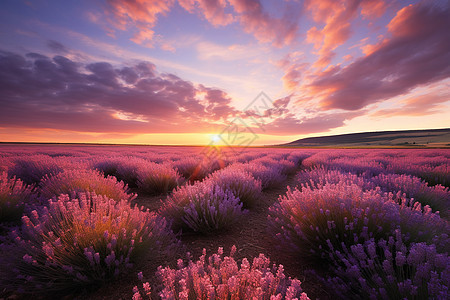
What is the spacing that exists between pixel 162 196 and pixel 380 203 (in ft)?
13.7

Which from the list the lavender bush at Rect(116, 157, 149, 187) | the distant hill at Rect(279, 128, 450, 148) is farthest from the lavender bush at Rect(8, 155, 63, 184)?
the distant hill at Rect(279, 128, 450, 148)

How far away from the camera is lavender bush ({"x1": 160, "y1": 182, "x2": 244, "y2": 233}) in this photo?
8.50 feet

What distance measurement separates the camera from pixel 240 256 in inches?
86.4

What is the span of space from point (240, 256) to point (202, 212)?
797 mm

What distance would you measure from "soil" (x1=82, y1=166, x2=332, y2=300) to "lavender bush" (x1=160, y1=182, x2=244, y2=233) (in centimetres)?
16

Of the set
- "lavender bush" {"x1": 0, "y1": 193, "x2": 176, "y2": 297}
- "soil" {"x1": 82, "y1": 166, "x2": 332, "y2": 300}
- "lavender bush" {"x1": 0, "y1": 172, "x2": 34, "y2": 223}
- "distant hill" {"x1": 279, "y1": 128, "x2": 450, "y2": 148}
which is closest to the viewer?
"lavender bush" {"x1": 0, "y1": 193, "x2": 176, "y2": 297}

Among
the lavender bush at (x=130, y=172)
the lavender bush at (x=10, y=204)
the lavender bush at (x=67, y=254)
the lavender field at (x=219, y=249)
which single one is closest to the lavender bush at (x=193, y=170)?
the lavender bush at (x=130, y=172)

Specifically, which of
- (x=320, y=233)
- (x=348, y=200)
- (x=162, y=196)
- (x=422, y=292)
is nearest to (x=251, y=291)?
(x=422, y=292)

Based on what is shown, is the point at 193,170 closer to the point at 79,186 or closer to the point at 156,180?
the point at 156,180

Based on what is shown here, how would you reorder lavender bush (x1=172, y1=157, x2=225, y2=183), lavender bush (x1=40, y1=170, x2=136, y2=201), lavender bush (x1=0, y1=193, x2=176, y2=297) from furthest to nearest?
lavender bush (x1=172, y1=157, x2=225, y2=183), lavender bush (x1=40, y1=170, x2=136, y2=201), lavender bush (x1=0, y1=193, x2=176, y2=297)

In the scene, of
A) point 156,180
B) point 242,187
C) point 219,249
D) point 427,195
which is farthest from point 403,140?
point 219,249

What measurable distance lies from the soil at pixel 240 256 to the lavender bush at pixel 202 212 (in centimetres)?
16

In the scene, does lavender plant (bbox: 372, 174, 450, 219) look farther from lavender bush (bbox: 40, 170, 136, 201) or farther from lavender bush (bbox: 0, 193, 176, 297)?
lavender bush (bbox: 40, 170, 136, 201)

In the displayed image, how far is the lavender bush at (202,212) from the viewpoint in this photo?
259 cm
